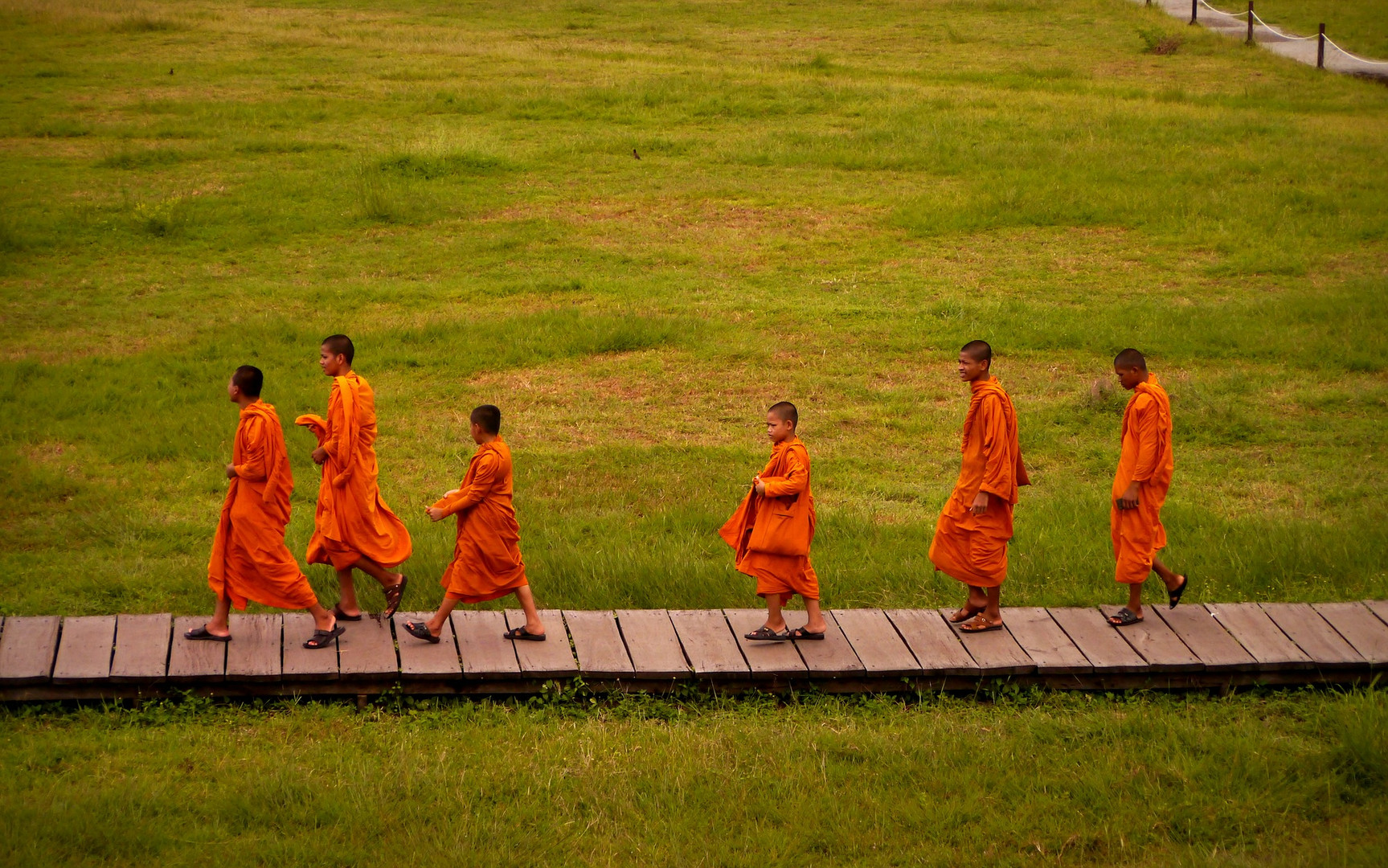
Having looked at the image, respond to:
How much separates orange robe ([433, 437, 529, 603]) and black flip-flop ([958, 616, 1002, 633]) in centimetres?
279

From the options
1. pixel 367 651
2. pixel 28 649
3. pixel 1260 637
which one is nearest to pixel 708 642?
pixel 367 651

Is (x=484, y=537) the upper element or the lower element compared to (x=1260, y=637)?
upper

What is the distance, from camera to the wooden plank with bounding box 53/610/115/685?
6.77 metres

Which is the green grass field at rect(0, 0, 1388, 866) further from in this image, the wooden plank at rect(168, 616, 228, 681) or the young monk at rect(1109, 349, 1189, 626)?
the young monk at rect(1109, 349, 1189, 626)

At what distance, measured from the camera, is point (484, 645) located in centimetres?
740

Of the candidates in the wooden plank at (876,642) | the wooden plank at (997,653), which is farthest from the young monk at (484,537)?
the wooden plank at (997,653)

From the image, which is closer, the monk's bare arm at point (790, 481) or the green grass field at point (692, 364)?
the green grass field at point (692, 364)

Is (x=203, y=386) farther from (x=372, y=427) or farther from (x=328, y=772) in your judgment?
(x=328, y=772)

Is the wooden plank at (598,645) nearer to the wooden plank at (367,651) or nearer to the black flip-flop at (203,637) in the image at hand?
the wooden plank at (367,651)

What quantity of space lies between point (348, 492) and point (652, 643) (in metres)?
2.07

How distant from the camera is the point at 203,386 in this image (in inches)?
497

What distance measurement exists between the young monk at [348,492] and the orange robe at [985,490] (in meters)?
3.50

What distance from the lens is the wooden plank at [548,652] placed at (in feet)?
23.3

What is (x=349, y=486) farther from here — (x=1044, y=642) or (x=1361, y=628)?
(x=1361, y=628)
